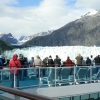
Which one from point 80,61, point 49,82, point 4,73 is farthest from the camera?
point 80,61

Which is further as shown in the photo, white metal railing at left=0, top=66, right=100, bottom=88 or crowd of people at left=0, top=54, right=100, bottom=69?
crowd of people at left=0, top=54, right=100, bottom=69

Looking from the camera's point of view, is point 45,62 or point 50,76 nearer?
point 50,76

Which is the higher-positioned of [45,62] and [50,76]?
[45,62]

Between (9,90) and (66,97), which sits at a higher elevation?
(9,90)

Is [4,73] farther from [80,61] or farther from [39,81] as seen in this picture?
[80,61]

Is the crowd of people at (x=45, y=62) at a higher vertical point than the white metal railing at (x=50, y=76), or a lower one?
higher

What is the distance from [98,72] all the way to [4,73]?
6281 mm

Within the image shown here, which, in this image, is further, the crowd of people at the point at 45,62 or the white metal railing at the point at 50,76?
the crowd of people at the point at 45,62

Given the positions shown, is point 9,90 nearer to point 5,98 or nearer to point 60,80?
point 5,98

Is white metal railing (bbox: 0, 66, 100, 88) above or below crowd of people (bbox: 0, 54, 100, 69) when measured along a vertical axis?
below

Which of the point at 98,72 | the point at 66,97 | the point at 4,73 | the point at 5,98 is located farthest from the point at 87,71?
the point at 5,98

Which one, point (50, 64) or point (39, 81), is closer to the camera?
point (39, 81)

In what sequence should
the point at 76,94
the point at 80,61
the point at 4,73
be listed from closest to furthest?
the point at 4,73 < the point at 76,94 < the point at 80,61

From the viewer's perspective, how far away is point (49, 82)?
13555 millimetres
